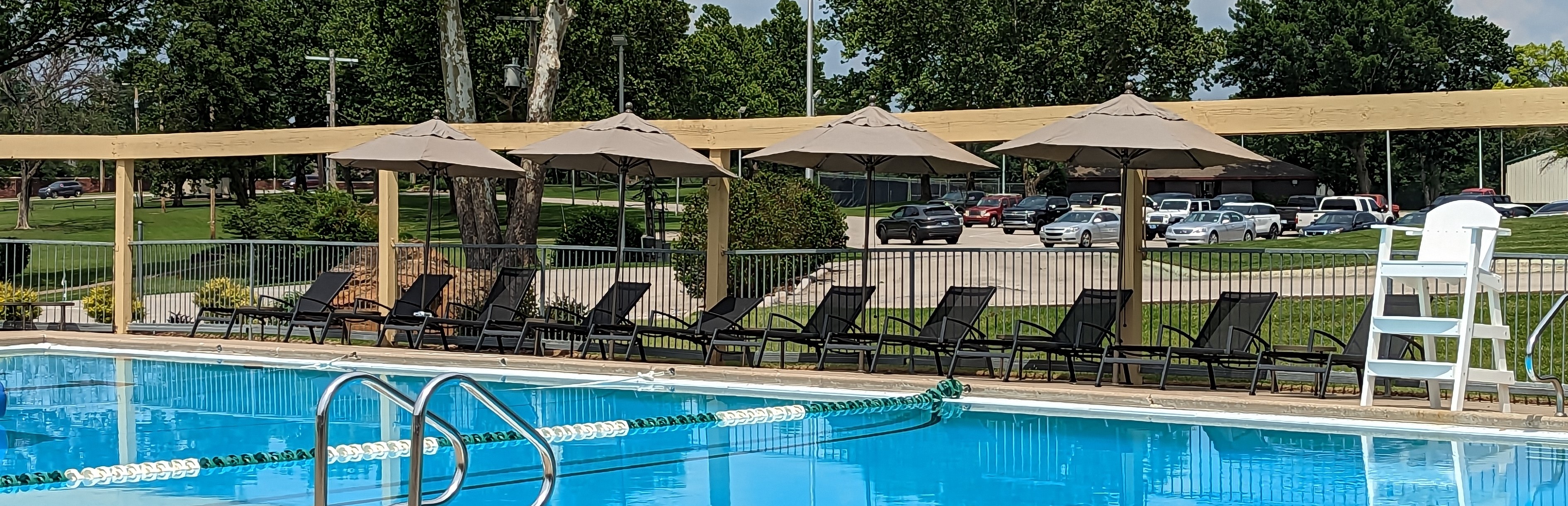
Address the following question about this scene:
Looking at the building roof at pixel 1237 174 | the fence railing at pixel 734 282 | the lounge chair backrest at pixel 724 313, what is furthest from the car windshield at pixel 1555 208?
the lounge chair backrest at pixel 724 313

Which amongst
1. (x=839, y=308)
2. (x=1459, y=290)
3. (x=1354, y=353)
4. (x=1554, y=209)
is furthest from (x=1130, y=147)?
(x=1554, y=209)

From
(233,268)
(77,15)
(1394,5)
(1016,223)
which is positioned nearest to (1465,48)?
(1394,5)

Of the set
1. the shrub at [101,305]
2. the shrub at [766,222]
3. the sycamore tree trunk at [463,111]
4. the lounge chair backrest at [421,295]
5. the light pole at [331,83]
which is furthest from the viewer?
the light pole at [331,83]

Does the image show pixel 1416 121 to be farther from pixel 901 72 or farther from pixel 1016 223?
pixel 901 72

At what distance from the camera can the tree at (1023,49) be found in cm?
6238

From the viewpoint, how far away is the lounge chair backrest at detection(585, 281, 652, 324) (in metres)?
14.0

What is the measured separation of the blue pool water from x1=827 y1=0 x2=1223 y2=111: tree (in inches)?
2037

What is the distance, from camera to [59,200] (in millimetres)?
72875

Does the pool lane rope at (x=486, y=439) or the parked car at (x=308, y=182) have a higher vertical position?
the parked car at (x=308, y=182)

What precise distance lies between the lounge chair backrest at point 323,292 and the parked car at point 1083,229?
26.4 meters

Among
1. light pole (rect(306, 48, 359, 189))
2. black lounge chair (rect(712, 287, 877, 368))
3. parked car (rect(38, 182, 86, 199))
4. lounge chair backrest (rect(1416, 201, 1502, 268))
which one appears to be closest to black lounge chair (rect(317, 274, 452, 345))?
black lounge chair (rect(712, 287, 877, 368))

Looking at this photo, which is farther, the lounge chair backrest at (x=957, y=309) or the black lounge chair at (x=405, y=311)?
the black lounge chair at (x=405, y=311)

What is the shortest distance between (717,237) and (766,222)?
30.2ft

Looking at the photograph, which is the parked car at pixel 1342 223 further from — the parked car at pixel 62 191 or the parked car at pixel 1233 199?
the parked car at pixel 62 191
